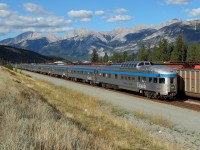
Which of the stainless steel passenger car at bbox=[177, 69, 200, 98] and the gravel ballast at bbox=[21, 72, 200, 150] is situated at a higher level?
the stainless steel passenger car at bbox=[177, 69, 200, 98]

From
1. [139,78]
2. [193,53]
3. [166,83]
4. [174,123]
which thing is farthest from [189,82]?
[193,53]

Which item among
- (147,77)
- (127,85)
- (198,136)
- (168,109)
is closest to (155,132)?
(198,136)

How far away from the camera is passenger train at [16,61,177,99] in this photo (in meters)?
28.0

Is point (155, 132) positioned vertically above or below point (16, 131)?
below

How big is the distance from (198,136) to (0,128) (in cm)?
975

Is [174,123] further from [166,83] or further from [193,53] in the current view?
[193,53]

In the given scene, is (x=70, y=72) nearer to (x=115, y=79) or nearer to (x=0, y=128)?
(x=115, y=79)

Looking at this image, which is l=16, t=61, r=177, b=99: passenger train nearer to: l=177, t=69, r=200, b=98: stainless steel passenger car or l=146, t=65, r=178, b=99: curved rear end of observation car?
l=146, t=65, r=178, b=99: curved rear end of observation car

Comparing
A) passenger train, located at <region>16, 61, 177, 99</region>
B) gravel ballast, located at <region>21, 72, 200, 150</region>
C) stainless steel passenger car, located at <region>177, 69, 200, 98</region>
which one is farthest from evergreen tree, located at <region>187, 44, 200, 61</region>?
gravel ballast, located at <region>21, 72, 200, 150</region>

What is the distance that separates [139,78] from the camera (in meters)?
32.1

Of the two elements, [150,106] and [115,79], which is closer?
[150,106]

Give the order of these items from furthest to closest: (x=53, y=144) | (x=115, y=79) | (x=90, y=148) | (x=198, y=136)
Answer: (x=115, y=79) < (x=198, y=136) < (x=90, y=148) < (x=53, y=144)

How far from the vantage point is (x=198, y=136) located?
15.2 meters

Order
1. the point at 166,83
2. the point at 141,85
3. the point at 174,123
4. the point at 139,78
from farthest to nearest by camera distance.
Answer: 1. the point at 139,78
2. the point at 141,85
3. the point at 166,83
4. the point at 174,123
